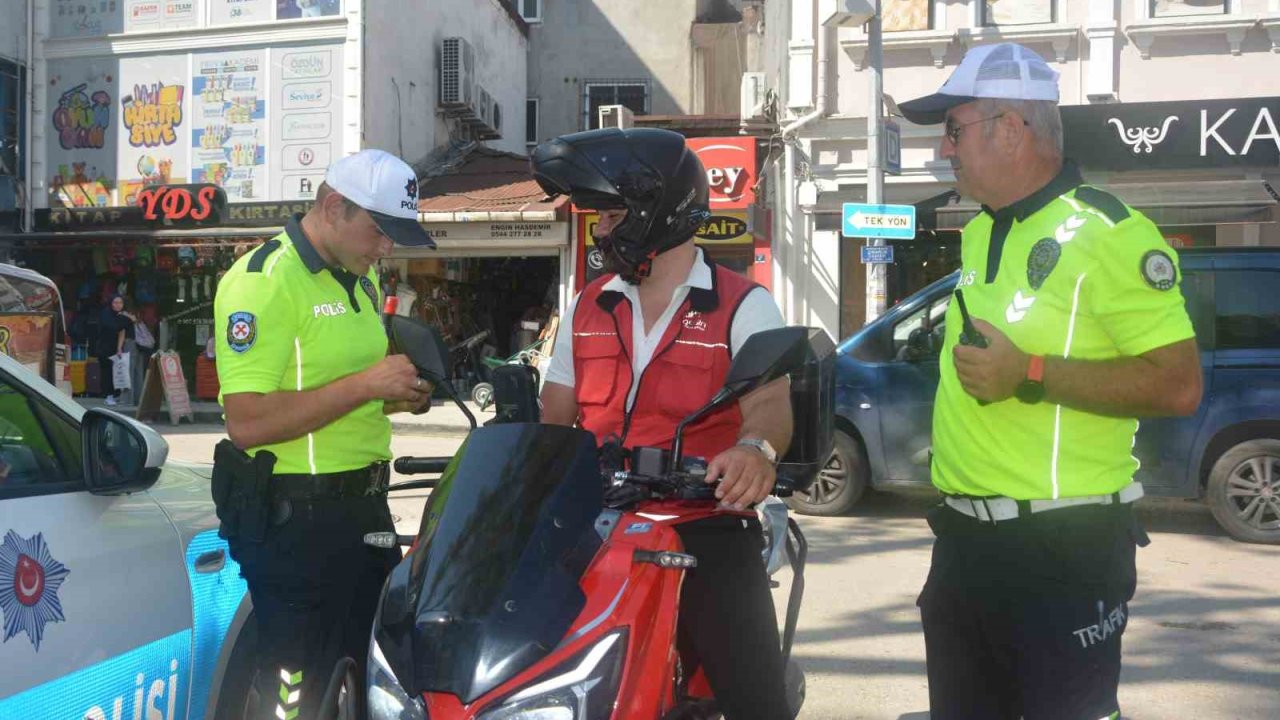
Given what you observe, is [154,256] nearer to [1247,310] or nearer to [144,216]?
[144,216]

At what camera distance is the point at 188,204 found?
18.6 m

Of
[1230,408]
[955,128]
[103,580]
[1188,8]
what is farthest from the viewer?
[1188,8]

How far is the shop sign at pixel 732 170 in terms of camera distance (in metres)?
16.8

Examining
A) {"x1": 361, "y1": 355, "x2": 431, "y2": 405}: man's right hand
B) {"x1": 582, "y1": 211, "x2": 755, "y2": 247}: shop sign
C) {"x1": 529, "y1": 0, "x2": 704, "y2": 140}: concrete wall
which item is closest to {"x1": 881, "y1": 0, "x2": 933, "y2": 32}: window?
{"x1": 582, "y1": 211, "x2": 755, "y2": 247}: shop sign

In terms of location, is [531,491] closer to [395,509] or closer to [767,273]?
[395,509]

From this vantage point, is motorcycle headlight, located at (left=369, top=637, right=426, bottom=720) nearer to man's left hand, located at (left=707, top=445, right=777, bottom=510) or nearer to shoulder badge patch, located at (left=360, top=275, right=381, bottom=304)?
man's left hand, located at (left=707, top=445, right=777, bottom=510)

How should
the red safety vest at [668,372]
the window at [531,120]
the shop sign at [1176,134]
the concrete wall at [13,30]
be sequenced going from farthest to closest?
the window at [531,120]
the concrete wall at [13,30]
the shop sign at [1176,134]
the red safety vest at [668,372]

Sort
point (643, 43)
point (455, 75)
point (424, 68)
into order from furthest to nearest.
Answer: point (643, 43)
point (455, 75)
point (424, 68)

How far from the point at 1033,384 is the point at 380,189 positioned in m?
1.68

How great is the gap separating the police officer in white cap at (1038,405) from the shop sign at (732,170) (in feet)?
46.6

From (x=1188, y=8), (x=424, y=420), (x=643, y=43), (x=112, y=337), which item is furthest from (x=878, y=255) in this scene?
(x=643, y=43)

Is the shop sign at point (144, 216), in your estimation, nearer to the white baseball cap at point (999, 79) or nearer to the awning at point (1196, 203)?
the awning at point (1196, 203)

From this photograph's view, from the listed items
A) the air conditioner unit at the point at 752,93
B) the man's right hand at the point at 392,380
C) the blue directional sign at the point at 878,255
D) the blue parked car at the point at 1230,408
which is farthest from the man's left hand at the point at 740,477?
the air conditioner unit at the point at 752,93

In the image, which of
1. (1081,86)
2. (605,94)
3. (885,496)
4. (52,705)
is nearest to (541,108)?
(605,94)
